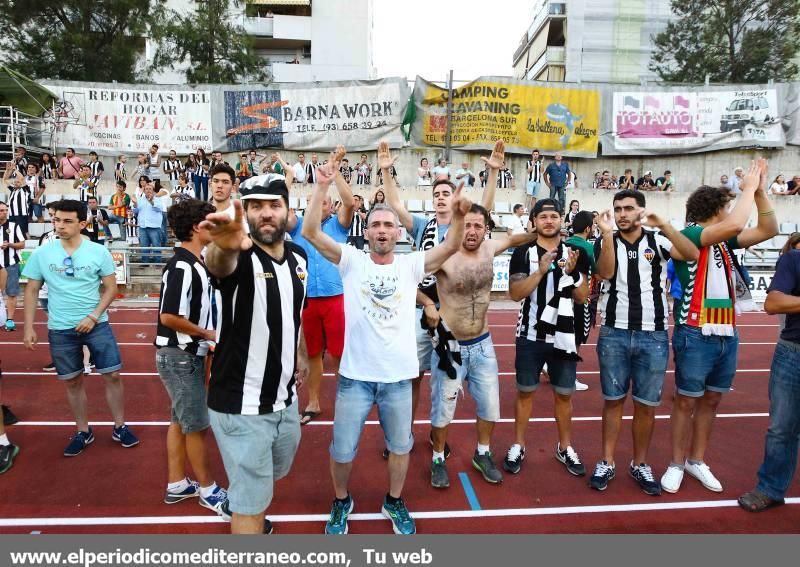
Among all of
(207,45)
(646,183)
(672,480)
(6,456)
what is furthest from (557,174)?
(207,45)

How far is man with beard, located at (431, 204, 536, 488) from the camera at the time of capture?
12.9 ft

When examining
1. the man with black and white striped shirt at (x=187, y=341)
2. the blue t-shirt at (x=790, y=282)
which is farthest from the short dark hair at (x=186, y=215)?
the blue t-shirt at (x=790, y=282)

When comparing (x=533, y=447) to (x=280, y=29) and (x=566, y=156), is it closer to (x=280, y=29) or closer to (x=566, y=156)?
(x=566, y=156)

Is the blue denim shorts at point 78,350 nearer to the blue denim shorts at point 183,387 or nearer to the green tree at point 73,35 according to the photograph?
the blue denim shorts at point 183,387

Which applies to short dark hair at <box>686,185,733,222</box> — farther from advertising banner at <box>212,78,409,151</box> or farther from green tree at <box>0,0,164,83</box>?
green tree at <box>0,0,164,83</box>

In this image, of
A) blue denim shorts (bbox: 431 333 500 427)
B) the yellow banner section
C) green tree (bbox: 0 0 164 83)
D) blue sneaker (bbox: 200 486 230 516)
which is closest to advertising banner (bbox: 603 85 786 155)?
the yellow banner section

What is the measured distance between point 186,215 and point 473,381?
2491mm

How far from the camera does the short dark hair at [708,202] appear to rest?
387 centimetres

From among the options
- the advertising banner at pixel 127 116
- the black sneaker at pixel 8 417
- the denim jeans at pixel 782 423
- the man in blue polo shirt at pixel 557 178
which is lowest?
the black sneaker at pixel 8 417

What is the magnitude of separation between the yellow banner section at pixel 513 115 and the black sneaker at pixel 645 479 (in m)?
16.9

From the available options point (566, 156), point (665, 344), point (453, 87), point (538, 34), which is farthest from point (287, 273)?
point (538, 34)

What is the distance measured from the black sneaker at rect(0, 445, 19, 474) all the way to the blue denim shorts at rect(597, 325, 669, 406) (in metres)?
4.96

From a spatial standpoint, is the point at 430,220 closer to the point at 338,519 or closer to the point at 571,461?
the point at 571,461

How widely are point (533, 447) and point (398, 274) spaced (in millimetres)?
2575
